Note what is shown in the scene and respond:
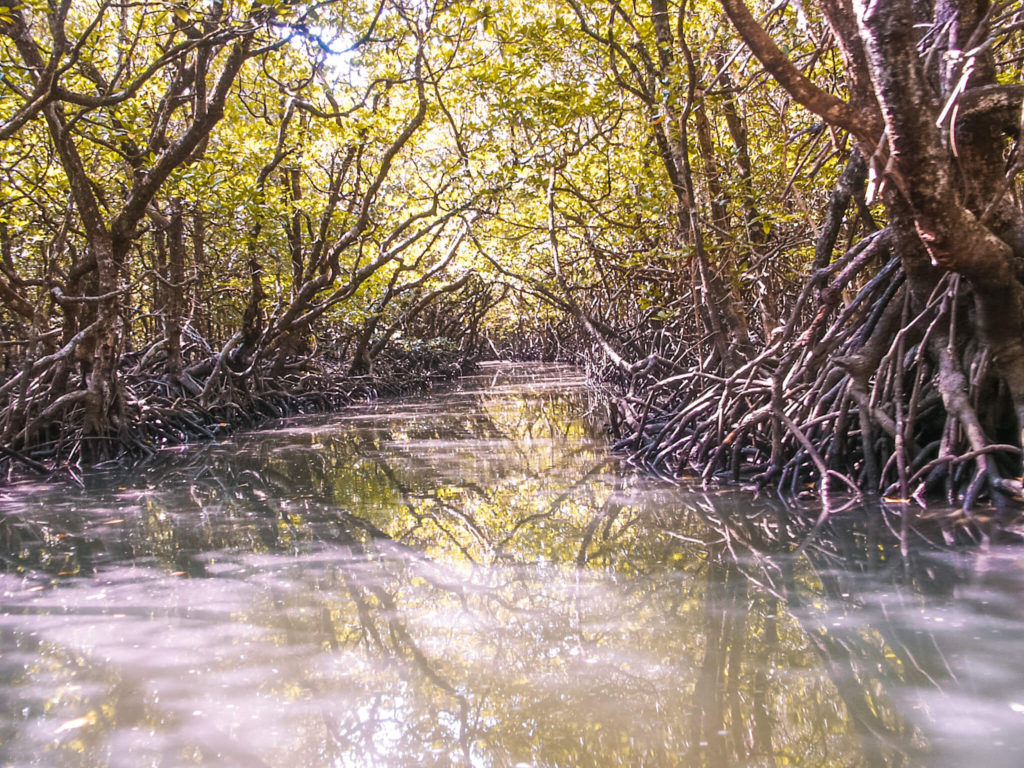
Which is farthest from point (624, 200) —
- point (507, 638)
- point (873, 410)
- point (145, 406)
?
point (507, 638)

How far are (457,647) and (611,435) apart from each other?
5.23m

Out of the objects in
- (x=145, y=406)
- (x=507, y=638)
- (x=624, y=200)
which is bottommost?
(x=507, y=638)

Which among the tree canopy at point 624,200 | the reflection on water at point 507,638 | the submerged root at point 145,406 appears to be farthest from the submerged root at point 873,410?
the submerged root at point 145,406

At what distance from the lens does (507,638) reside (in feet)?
8.25

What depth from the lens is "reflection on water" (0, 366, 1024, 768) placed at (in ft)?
6.12

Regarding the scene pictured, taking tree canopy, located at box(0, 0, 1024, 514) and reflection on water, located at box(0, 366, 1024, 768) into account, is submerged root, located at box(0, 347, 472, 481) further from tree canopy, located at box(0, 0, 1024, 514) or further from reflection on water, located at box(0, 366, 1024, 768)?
reflection on water, located at box(0, 366, 1024, 768)

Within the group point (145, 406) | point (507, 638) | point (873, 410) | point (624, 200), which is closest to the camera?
point (507, 638)

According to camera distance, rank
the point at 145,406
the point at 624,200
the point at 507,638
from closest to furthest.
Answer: the point at 507,638 → the point at 624,200 → the point at 145,406

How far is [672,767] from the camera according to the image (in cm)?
173

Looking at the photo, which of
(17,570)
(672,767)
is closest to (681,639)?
(672,767)

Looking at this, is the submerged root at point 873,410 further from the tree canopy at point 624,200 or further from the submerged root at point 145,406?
the submerged root at point 145,406

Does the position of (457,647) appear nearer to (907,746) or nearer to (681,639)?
(681,639)

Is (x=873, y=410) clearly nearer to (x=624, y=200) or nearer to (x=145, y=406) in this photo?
(x=624, y=200)

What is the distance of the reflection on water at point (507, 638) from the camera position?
1.86m
